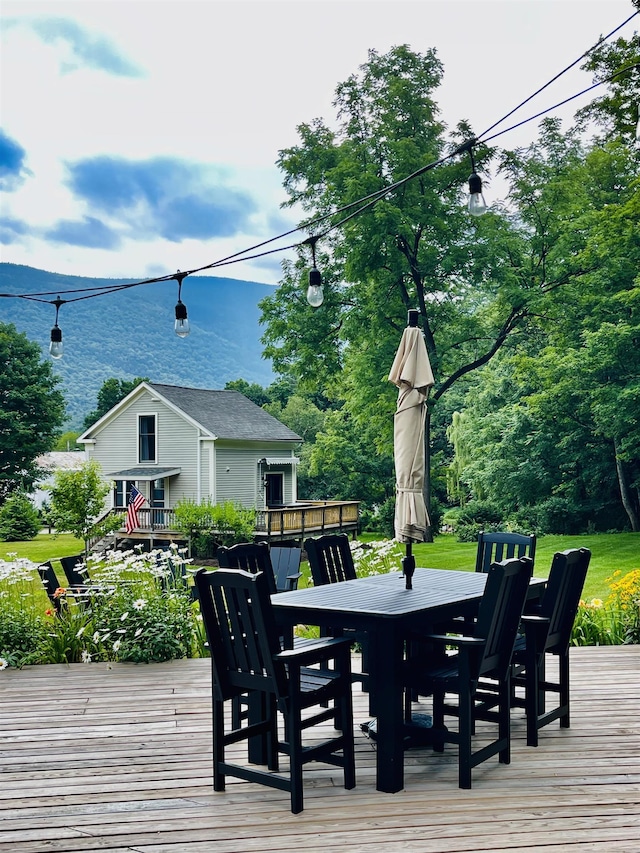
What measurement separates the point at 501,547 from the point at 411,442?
62.9 inches

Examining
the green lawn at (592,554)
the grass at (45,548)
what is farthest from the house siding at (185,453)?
the green lawn at (592,554)

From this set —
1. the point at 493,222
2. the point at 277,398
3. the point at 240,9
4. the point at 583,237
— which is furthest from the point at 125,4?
the point at 277,398

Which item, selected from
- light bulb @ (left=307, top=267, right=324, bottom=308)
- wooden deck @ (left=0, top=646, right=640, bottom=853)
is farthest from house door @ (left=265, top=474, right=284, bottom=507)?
wooden deck @ (left=0, top=646, right=640, bottom=853)

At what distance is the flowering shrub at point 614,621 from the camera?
6812 millimetres

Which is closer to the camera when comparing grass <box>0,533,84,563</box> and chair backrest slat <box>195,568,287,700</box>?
chair backrest slat <box>195,568,287,700</box>

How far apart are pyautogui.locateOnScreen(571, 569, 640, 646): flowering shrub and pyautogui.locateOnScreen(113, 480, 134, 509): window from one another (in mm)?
18016

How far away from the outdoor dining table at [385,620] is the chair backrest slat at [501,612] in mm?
281

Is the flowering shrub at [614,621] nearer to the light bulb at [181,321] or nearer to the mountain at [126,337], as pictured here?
the light bulb at [181,321]

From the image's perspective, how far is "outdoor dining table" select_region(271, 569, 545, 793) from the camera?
369 centimetres

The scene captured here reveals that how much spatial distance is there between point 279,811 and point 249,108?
40782 mm

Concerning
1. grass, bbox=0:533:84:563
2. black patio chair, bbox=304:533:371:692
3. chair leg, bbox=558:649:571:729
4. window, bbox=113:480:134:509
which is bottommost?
grass, bbox=0:533:84:563

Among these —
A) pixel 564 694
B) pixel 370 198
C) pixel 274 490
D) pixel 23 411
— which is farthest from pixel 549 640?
pixel 23 411

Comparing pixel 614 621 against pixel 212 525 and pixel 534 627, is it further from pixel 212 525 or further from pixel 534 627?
pixel 212 525

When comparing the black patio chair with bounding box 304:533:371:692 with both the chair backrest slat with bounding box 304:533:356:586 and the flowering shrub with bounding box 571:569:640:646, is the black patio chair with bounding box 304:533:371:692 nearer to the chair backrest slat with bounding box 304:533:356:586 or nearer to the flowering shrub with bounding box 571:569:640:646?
the chair backrest slat with bounding box 304:533:356:586
